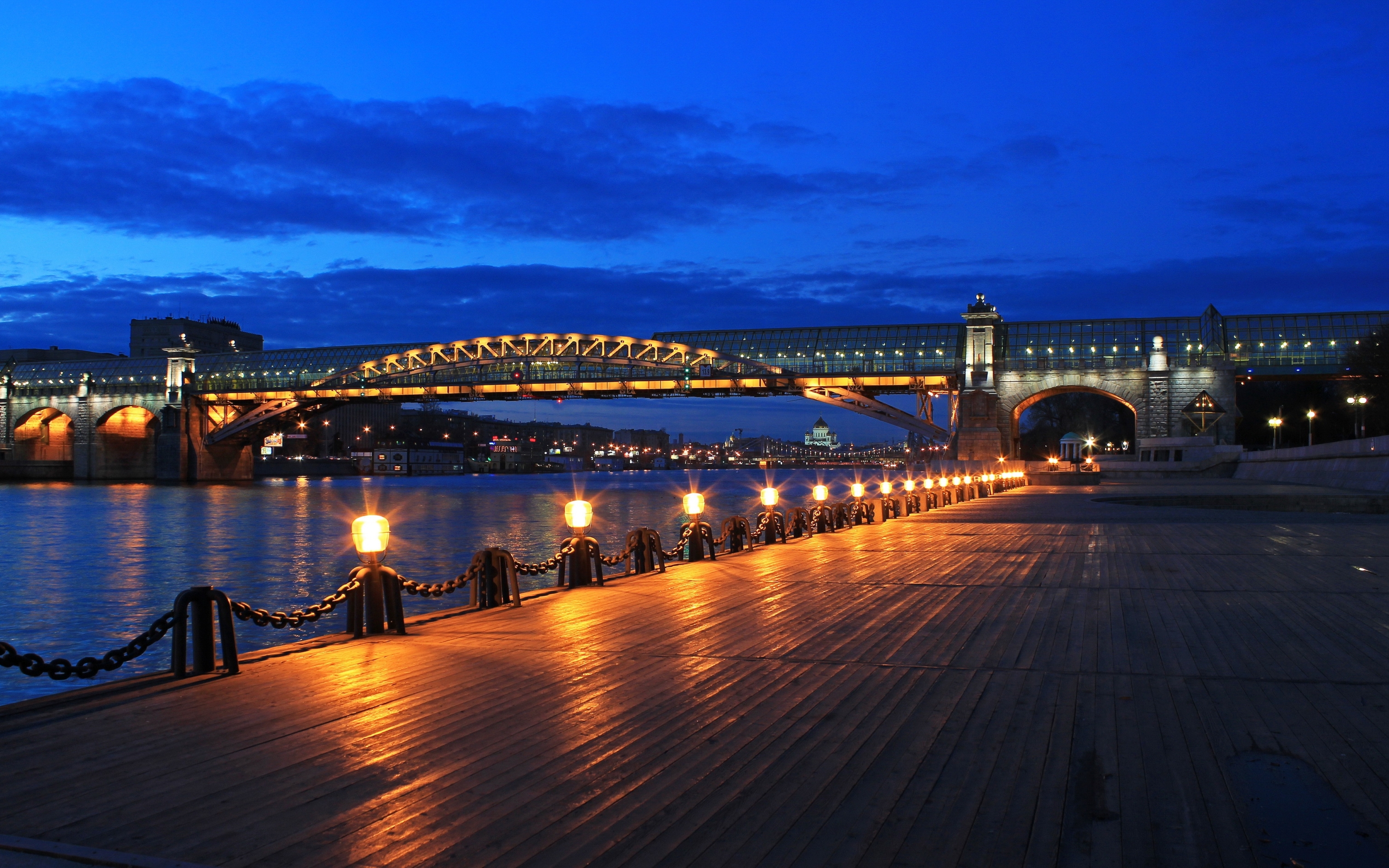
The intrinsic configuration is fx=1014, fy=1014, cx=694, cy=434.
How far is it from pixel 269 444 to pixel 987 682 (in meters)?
160

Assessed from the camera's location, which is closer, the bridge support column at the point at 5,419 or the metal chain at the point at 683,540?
the metal chain at the point at 683,540

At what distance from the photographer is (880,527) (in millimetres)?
24906

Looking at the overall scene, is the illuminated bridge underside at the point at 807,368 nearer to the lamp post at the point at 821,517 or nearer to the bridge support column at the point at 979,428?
the bridge support column at the point at 979,428

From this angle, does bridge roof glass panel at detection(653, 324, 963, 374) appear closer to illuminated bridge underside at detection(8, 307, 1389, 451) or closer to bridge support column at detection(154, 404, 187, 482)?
illuminated bridge underside at detection(8, 307, 1389, 451)

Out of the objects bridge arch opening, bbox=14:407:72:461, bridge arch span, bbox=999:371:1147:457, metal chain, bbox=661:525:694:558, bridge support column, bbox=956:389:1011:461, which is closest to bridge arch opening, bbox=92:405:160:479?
bridge arch opening, bbox=14:407:72:461

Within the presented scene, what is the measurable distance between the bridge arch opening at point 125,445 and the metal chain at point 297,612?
9178cm

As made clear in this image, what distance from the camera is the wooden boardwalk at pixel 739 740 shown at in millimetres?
4164

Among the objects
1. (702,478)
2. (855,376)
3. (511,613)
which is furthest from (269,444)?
(511,613)

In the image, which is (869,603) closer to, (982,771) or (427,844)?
(982,771)

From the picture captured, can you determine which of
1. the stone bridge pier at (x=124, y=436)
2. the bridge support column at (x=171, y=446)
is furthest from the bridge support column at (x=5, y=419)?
the bridge support column at (x=171, y=446)

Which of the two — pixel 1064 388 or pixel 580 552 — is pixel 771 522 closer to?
pixel 580 552

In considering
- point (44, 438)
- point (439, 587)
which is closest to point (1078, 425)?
point (44, 438)

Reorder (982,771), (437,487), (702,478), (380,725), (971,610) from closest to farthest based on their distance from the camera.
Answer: (982,771) → (380,725) → (971,610) → (437,487) → (702,478)

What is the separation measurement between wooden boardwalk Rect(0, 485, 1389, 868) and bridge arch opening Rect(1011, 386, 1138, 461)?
10244cm
